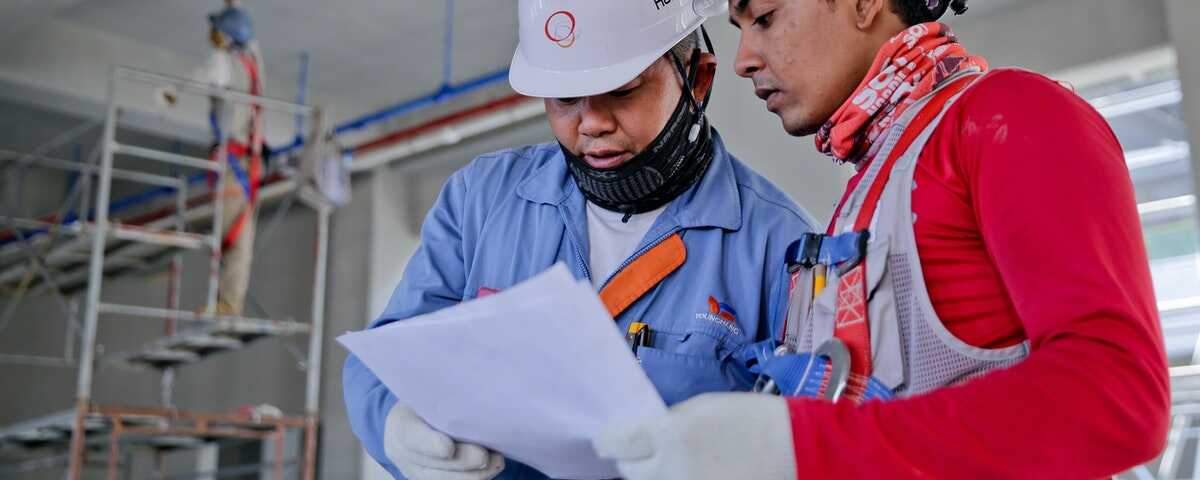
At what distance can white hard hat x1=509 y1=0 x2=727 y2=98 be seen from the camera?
2018 mm

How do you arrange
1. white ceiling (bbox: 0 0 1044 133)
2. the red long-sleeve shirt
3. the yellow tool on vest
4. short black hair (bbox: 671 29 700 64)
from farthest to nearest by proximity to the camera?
white ceiling (bbox: 0 0 1044 133)
short black hair (bbox: 671 29 700 64)
the yellow tool on vest
the red long-sleeve shirt

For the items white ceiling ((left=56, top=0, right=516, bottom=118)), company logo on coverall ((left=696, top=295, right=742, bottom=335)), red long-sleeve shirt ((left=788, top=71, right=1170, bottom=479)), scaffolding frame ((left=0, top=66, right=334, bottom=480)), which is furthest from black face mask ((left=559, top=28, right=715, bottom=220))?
white ceiling ((left=56, top=0, right=516, bottom=118))

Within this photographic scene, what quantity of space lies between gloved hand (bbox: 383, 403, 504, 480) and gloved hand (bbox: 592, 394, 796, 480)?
446 mm

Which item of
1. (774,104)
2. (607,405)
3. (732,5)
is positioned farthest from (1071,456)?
(732,5)

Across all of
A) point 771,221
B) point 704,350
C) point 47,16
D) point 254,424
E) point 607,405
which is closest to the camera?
point 607,405

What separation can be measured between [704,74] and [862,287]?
0.97 metres

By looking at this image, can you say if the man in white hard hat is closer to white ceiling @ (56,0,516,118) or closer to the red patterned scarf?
the red patterned scarf

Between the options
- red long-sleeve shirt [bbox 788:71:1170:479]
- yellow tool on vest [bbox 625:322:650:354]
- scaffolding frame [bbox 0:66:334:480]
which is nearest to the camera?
red long-sleeve shirt [bbox 788:71:1170:479]

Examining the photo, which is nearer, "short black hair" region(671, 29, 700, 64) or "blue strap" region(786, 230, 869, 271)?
"blue strap" region(786, 230, 869, 271)

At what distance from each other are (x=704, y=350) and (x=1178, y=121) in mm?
8842

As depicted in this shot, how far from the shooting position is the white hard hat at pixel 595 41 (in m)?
2.02

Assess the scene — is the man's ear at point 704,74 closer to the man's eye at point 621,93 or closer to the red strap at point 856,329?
the man's eye at point 621,93

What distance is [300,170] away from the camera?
8219 mm

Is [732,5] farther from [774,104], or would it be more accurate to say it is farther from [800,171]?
[800,171]
